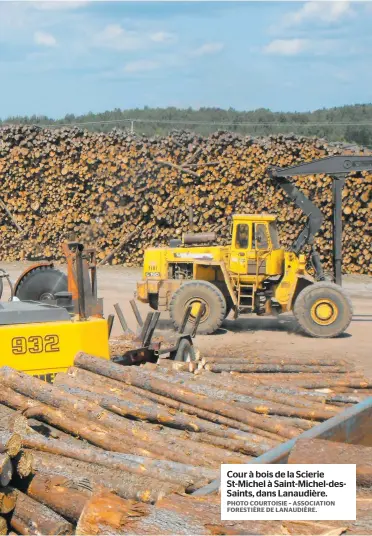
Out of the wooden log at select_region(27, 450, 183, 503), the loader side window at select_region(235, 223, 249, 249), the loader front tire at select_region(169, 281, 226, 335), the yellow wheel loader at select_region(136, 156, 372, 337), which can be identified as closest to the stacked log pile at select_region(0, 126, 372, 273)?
the yellow wheel loader at select_region(136, 156, 372, 337)

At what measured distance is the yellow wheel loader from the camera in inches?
589

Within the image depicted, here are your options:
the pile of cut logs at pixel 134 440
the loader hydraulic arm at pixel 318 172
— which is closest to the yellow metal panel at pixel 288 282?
the loader hydraulic arm at pixel 318 172

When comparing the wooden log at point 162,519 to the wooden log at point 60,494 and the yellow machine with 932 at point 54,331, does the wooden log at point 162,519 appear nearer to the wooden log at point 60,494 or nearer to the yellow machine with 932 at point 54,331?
the wooden log at point 60,494

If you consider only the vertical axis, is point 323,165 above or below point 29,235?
above

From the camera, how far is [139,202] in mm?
24156

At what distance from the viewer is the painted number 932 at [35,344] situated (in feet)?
26.3

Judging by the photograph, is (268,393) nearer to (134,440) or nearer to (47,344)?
(134,440)

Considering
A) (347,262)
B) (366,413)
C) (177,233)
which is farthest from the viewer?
(177,233)

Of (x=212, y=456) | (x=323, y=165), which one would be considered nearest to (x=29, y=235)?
(x=323, y=165)

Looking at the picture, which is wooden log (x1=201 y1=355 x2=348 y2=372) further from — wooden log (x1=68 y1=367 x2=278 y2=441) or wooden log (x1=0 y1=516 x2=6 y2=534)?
wooden log (x1=0 y1=516 x2=6 y2=534)

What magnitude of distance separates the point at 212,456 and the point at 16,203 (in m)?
20.3

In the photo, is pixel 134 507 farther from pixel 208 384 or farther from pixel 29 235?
pixel 29 235

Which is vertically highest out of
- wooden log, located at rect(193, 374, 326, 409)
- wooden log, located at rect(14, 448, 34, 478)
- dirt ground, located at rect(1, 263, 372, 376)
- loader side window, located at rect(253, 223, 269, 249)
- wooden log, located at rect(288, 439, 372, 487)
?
loader side window, located at rect(253, 223, 269, 249)

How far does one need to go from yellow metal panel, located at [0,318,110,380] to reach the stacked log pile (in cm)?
1451
